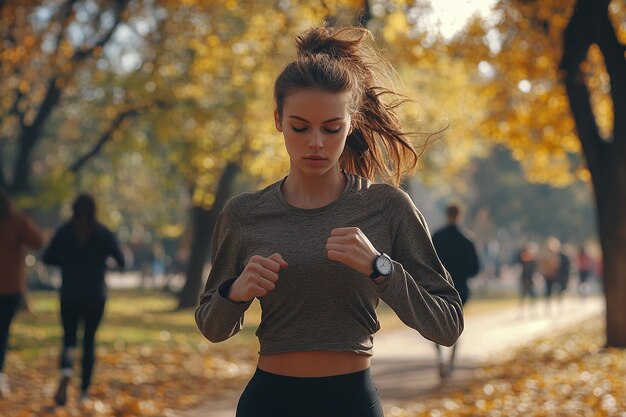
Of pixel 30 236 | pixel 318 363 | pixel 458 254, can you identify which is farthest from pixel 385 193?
pixel 458 254

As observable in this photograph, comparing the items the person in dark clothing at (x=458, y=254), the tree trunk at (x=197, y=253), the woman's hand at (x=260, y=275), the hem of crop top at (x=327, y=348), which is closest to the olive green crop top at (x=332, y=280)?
the hem of crop top at (x=327, y=348)

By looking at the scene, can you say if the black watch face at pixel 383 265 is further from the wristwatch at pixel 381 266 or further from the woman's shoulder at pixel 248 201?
the woman's shoulder at pixel 248 201

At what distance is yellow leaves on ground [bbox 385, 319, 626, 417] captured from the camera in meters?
9.08

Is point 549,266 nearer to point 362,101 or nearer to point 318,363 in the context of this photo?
point 362,101

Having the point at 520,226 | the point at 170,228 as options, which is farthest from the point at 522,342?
the point at 520,226

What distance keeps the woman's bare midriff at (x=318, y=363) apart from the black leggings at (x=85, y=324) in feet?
19.9

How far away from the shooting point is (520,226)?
66.9m

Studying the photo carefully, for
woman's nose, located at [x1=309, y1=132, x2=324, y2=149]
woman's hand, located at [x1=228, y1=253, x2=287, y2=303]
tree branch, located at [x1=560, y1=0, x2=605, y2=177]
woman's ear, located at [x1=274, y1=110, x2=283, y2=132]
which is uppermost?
Answer: tree branch, located at [x1=560, y1=0, x2=605, y2=177]

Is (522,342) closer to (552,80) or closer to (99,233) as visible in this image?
(552,80)

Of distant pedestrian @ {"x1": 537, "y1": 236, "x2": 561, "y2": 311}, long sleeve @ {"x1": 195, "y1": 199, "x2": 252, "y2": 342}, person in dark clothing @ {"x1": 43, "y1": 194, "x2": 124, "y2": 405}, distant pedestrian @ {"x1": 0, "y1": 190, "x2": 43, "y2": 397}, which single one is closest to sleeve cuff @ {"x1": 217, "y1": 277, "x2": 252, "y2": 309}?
long sleeve @ {"x1": 195, "y1": 199, "x2": 252, "y2": 342}

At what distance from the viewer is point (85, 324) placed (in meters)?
9.04

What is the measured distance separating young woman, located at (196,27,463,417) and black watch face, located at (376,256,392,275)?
0.07 meters

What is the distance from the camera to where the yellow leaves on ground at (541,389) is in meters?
9.08

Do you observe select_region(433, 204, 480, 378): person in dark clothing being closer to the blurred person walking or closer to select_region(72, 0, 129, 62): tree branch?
select_region(72, 0, 129, 62): tree branch
